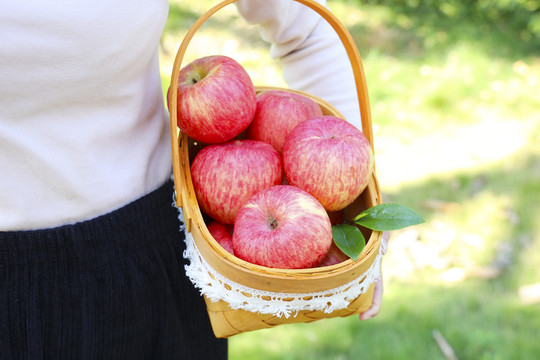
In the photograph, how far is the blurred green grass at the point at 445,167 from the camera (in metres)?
1.95

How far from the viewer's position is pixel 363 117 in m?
1.02

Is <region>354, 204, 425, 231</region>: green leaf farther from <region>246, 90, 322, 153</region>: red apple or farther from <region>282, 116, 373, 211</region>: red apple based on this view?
<region>246, 90, 322, 153</region>: red apple

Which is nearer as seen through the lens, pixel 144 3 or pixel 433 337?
pixel 144 3

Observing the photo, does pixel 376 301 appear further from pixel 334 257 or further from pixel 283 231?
pixel 283 231

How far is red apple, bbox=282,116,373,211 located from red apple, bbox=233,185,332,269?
44 millimetres

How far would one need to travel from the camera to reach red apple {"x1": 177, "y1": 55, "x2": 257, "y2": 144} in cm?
91

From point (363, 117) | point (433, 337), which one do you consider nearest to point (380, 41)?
point (433, 337)

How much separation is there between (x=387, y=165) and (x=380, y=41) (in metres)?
Answer: 1.48

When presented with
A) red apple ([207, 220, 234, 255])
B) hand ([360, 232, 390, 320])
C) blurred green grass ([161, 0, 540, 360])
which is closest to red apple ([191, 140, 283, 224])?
red apple ([207, 220, 234, 255])

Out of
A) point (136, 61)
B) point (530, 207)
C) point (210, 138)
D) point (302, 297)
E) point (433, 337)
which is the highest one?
point (136, 61)

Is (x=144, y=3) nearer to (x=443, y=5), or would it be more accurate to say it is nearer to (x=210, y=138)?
(x=210, y=138)

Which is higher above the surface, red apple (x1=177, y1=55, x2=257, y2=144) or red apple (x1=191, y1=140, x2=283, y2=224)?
red apple (x1=177, y1=55, x2=257, y2=144)

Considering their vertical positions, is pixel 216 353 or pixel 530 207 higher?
pixel 216 353

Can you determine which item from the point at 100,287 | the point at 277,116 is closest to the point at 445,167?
the point at 277,116
